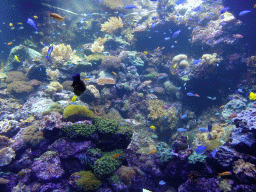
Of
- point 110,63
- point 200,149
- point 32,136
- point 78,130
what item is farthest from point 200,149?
point 110,63

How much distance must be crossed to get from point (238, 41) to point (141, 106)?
8.16m

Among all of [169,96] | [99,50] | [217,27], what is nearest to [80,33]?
[99,50]

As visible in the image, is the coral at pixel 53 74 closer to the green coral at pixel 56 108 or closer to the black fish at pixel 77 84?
the green coral at pixel 56 108

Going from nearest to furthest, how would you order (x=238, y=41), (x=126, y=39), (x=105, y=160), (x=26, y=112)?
(x=105, y=160) < (x=26, y=112) < (x=238, y=41) < (x=126, y=39)

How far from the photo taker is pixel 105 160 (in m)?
3.84

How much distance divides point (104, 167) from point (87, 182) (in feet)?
1.83

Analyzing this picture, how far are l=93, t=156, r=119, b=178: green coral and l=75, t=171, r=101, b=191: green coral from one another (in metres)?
0.18

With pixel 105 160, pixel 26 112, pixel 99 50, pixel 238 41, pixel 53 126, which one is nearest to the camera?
pixel 105 160

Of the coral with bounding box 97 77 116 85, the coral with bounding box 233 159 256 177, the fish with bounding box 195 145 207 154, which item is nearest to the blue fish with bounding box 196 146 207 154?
the fish with bounding box 195 145 207 154

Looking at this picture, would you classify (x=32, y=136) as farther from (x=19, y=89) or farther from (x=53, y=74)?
(x=19, y=89)

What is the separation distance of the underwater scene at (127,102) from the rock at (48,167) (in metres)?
0.03

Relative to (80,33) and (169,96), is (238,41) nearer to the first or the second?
(169,96)

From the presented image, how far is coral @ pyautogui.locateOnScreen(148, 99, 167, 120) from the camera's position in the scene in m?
7.89

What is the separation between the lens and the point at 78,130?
421 centimetres
